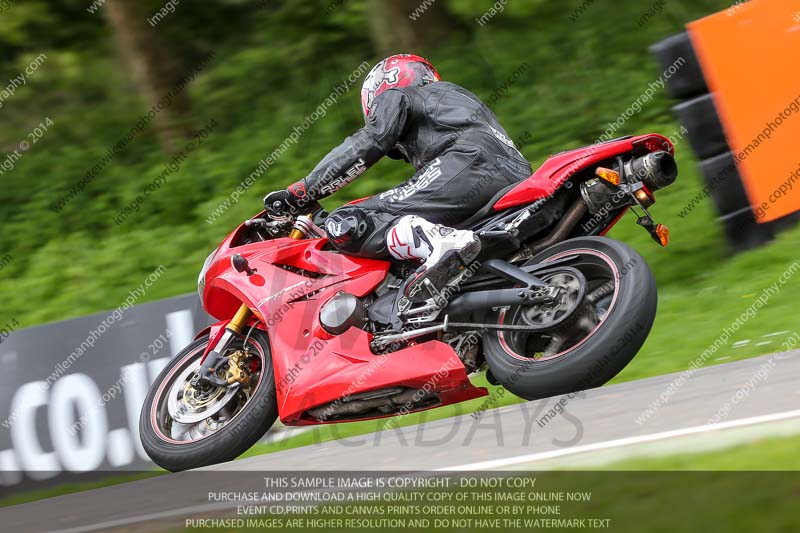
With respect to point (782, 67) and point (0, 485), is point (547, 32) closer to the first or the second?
point (782, 67)

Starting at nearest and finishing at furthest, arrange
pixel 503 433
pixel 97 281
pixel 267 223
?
pixel 503 433, pixel 267 223, pixel 97 281

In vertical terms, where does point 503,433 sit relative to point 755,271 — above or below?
above

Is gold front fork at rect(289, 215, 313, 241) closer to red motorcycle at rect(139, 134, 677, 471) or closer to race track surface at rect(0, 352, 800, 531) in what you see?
red motorcycle at rect(139, 134, 677, 471)

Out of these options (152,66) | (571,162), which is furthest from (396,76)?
(152,66)

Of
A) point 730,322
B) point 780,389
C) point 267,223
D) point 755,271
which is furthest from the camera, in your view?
point 755,271

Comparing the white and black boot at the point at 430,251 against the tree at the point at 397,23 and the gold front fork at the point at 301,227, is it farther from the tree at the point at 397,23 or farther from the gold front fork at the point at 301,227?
the tree at the point at 397,23

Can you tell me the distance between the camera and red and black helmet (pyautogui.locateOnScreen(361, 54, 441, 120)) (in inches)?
241

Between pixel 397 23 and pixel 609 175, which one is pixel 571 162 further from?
pixel 397 23

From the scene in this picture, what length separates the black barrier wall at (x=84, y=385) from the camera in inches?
300

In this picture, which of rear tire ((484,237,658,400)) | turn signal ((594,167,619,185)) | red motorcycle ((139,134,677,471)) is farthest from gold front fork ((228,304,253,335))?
turn signal ((594,167,619,185))

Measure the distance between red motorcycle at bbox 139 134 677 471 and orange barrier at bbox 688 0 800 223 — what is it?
2.83 metres

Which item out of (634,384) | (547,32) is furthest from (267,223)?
(547,32)

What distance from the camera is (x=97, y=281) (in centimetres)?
1157

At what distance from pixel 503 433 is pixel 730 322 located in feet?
9.11
